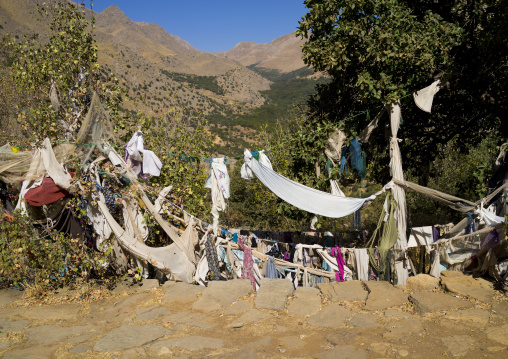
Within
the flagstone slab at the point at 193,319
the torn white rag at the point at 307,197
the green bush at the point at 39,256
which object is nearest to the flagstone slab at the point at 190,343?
the flagstone slab at the point at 193,319

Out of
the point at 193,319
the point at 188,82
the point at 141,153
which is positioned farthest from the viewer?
the point at 188,82

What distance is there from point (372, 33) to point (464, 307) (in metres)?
4.16

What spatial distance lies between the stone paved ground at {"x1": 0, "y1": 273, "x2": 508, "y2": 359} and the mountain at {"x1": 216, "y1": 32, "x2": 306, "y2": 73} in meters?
112

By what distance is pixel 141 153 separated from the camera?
19.7ft

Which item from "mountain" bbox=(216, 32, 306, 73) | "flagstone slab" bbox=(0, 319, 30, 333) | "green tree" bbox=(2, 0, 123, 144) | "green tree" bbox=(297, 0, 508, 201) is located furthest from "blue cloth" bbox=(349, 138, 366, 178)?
"mountain" bbox=(216, 32, 306, 73)

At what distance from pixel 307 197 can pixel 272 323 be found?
2173 mm

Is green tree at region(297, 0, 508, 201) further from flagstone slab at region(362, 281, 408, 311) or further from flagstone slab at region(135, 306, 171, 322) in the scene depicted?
flagstone slab at region(135, 306, 171, 322)

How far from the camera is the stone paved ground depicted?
12.1ft

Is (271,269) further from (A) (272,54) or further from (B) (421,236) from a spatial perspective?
(A) (272,54)

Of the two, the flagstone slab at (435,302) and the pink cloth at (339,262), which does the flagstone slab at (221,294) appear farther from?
the flagstone slab at (435,302)

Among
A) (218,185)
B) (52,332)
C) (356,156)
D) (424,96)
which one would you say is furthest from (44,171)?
(424,96)

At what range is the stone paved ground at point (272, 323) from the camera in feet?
12.1

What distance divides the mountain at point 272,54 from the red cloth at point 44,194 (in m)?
111

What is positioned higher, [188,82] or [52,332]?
[188,82]
